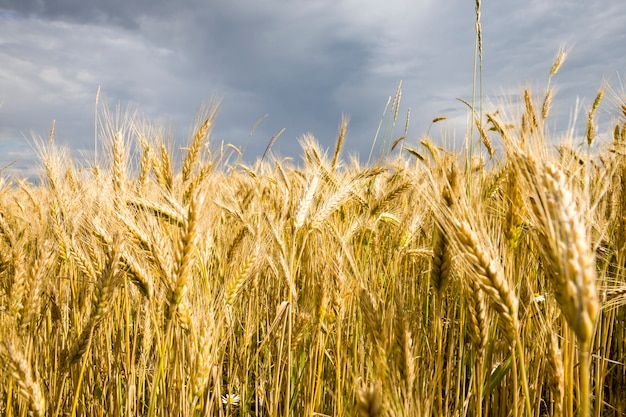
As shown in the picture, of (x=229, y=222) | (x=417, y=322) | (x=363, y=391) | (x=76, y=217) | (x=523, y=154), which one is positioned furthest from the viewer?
(x=229, y=222)

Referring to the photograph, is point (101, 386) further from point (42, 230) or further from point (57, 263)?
point (57, 263)

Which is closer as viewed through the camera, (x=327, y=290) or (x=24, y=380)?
(x=24, y=380)

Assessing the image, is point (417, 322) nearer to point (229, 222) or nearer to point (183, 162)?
point (183, 162)

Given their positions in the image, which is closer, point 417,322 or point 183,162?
point 183,162

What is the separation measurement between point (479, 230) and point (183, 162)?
1473 millimetres

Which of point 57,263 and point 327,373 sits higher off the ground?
point 57,263

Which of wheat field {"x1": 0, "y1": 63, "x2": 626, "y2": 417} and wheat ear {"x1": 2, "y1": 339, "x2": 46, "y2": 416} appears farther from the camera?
wheat ear {"x1": 2, "y1": 339, "x2": 46, "y2": 416}

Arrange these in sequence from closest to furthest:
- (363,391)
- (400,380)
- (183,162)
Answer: (363,391)
(400,380)
(183,162)

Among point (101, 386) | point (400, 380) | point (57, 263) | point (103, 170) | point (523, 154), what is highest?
point (103, 170)

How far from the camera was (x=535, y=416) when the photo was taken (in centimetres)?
195

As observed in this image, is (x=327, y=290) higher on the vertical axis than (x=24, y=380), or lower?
higher

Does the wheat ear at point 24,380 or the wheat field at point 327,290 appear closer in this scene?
the wheat field at point 327,290

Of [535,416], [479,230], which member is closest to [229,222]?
[535,416]

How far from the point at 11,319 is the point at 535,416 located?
2137 mm
